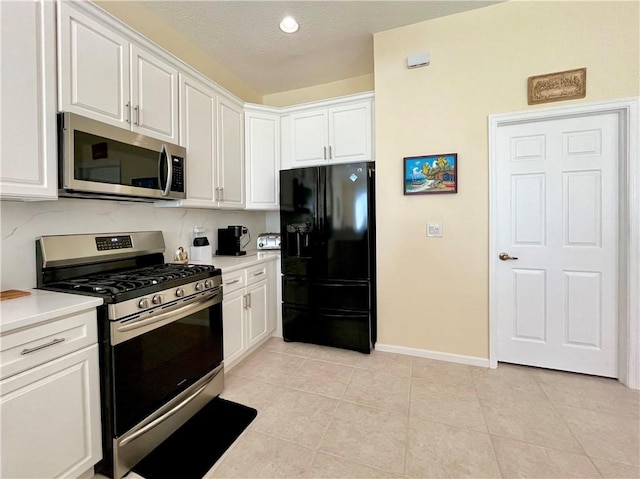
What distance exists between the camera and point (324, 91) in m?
3.58

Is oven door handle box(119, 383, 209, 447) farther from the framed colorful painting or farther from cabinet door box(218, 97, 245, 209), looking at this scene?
the framed colorful painting

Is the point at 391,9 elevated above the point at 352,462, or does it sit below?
above

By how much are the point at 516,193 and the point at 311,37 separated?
233 cm

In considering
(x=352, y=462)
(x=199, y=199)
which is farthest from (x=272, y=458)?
(x=199, y=199)

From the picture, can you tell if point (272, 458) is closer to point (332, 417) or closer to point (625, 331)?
point (332, 417)

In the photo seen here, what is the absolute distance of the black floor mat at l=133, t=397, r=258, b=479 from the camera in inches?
55.8

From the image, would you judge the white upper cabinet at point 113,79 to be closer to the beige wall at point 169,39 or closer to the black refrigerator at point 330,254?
the beige wall at point 169,39

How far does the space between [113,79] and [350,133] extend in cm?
196

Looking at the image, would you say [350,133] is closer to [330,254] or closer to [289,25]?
[289,25]

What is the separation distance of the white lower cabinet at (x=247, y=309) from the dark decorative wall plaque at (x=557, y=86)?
8.98 feet

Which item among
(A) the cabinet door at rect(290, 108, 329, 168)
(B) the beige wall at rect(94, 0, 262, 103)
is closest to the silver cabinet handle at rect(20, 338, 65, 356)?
(B) the beige wall at rect(94, 0, 262, 103)

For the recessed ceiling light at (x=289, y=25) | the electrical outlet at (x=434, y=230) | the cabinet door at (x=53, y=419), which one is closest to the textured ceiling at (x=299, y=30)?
the recessed ceiling light at (x=289, y=25)

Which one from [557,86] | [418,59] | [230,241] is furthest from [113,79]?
[557,86]

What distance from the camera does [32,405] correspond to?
109 centimetres
